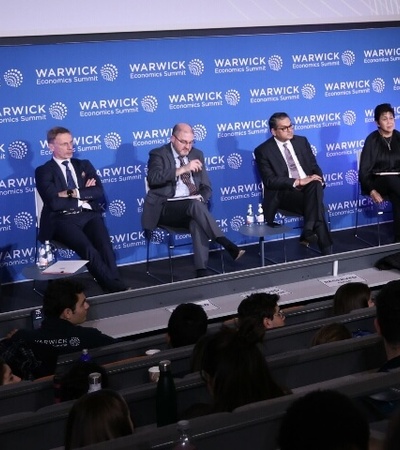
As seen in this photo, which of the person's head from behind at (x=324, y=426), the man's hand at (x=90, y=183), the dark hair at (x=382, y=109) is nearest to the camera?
the person's head from behind at (x=324, y=426)

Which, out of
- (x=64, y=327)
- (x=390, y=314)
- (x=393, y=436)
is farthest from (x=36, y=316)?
(x=393, y=436)

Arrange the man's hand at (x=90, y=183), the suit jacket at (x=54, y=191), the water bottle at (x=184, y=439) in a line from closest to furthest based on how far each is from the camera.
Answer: the water bottle at (x=184, y=439) < the suit jacket at (x=54, y=191) < the man's hand at (x=90, y=183)

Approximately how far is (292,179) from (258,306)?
269cm

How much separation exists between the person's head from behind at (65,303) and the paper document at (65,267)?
125cm

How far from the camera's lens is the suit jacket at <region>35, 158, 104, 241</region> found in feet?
20.8

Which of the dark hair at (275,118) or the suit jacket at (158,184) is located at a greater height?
the dark hair at (275,118)

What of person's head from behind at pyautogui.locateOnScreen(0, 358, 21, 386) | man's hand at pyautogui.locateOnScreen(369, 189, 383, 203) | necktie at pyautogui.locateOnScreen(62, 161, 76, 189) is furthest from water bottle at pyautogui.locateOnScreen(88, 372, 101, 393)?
man's hand at pyautogui.locateOnScreen(369, 189, 383, 203)

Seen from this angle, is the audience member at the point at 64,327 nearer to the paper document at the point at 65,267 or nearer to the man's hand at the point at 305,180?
the paper document at the point at 65,267

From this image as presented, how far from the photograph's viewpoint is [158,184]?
6.64 meters

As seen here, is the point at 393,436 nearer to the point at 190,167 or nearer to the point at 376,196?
the point at 190,167

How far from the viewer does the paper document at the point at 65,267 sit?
230 inches

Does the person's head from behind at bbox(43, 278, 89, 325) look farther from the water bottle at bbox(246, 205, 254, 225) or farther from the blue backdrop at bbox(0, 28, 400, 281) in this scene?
the water bottle at bbox(246, 205, 254, 225)

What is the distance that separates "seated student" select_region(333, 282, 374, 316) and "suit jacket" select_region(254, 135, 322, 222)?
7.59 feet

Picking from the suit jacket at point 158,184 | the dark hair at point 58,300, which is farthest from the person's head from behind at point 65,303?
the suit jacket at point 158,184
